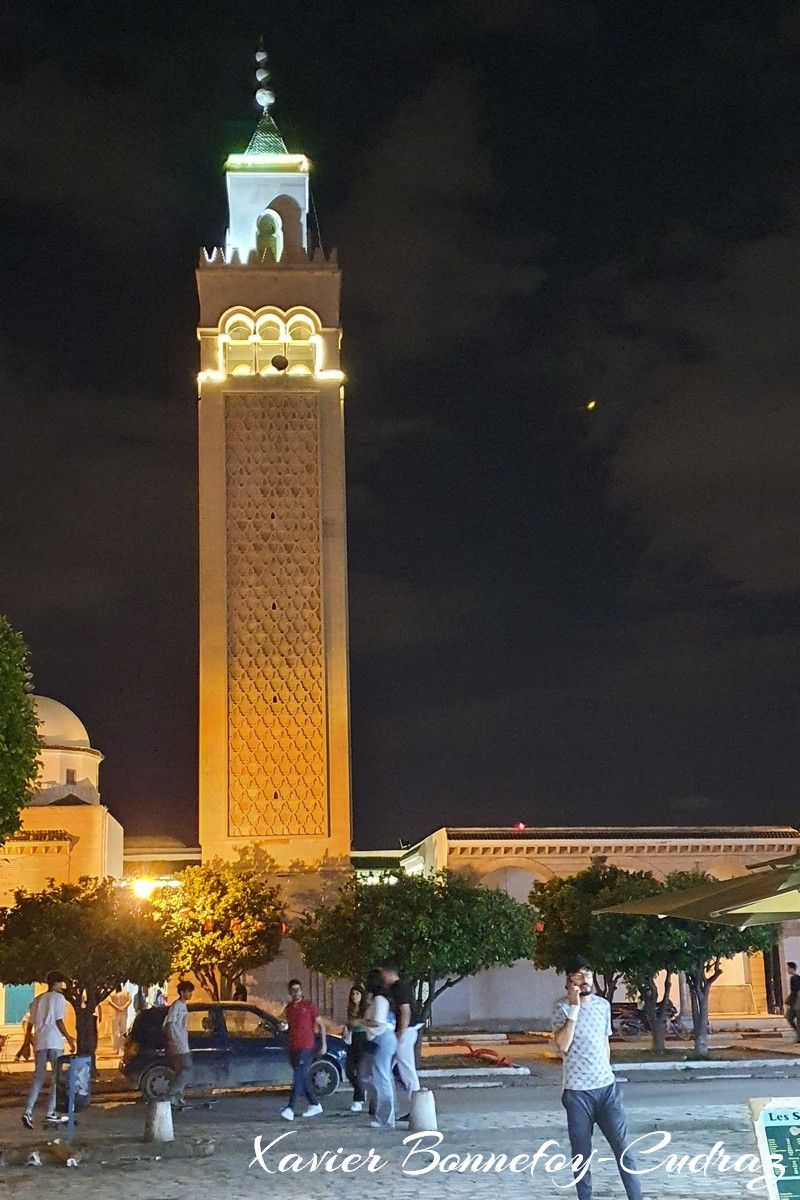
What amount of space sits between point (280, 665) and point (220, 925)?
23.3ft

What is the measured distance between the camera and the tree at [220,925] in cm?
2825

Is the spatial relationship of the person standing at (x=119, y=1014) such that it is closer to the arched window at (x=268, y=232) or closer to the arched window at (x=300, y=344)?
the arched window at (x=300, y=344)

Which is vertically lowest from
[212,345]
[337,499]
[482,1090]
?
[482,1090]

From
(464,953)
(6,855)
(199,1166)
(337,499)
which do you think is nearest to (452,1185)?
(199,1166)

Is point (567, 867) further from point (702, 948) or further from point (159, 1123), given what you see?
point (159, 1123)

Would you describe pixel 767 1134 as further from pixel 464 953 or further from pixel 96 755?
pixel 96 755

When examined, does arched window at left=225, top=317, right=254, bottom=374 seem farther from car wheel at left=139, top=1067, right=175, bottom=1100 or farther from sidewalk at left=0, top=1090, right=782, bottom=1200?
sidewalk at left=0, top=1090, right=782, bottom=1200

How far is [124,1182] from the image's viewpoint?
376 inches

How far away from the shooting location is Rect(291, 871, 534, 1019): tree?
21516mm

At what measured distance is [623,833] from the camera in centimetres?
3806

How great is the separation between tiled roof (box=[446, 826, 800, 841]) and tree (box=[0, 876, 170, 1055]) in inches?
625

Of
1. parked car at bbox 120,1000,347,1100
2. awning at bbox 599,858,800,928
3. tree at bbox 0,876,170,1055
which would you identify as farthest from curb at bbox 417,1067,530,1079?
awning at bbox 599,858,800,928

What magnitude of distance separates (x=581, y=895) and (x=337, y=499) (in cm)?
1361

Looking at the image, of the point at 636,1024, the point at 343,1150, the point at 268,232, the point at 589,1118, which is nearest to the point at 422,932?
the point at 636,1024
